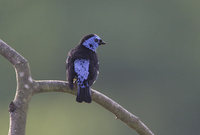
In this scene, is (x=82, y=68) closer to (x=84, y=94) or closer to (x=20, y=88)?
(x=84, y=94)

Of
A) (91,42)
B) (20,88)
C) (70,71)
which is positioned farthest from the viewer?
(91,42)

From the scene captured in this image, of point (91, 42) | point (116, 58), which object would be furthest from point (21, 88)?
point (116, 58)

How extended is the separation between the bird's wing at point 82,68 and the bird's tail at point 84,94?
285 mm

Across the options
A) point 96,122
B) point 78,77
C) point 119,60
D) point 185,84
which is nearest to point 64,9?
point 119,60

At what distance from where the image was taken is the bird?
806cm

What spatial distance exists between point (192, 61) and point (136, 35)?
5.73 meters

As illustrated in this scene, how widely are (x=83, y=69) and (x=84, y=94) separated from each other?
0.74 metres

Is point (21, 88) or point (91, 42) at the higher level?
point (21, 88)

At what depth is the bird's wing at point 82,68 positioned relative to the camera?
852 cm

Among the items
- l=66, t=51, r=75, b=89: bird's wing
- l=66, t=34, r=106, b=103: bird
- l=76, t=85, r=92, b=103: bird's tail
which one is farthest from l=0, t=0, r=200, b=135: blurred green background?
l=76, t=85, r=92, b=103: bird's tail

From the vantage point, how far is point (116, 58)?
42094 mm

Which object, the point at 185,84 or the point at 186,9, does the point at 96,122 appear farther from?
the point at 186,9

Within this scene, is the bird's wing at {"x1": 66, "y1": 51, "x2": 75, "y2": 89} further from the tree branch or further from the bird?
the tree branch

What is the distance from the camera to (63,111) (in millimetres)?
36281
